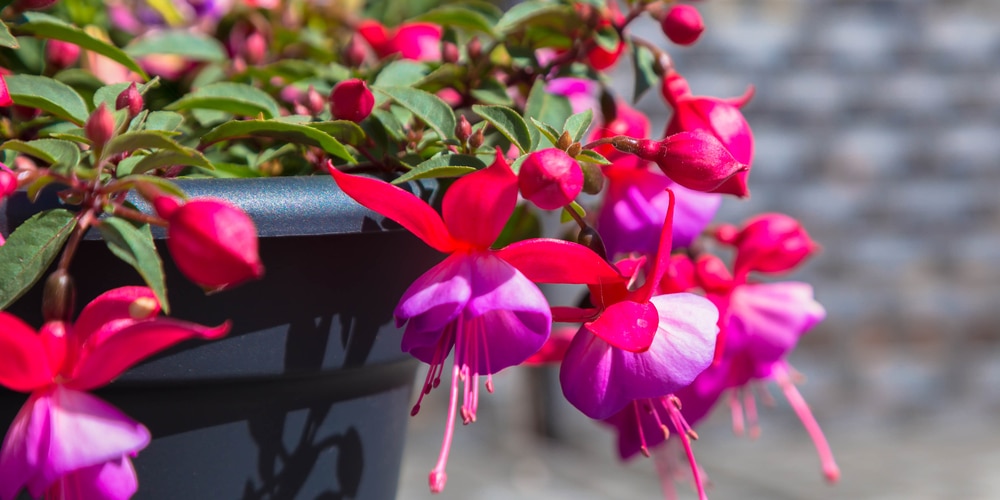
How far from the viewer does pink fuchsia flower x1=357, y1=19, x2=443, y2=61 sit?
0.58 meters

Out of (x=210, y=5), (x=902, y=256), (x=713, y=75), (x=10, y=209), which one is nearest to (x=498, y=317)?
(x=10, y=209)

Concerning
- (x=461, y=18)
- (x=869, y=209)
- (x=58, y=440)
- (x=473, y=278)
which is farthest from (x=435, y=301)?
(x=869, y=209)

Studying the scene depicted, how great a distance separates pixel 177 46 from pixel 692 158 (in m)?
0.29

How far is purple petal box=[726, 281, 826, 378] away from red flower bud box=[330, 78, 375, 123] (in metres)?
0.19

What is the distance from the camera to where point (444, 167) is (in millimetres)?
354

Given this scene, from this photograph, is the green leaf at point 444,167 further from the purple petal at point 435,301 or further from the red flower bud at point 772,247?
the red flower bud at point 772,247

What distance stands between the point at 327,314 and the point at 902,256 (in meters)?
2.37

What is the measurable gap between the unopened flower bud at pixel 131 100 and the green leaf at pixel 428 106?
9cm

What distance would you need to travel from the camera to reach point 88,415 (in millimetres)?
298

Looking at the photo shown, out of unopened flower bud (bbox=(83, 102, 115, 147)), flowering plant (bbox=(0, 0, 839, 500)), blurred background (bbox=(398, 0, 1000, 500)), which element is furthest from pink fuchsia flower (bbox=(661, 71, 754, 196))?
blurred background (bbox=(398, 0, 1000, 500))

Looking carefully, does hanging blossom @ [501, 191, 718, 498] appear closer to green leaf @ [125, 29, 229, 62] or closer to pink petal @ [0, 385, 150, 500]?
pink petal @ [0, 385, 150, 500]

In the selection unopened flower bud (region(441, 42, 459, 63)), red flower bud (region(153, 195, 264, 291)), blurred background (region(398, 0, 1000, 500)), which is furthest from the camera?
blurred background (region(398, 0, 1000, 500))

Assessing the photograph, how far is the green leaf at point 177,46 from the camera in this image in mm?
502

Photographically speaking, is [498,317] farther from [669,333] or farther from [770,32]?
[770,32]
